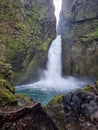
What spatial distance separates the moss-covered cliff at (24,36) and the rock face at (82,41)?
468cm


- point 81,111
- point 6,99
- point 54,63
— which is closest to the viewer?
point 6,99

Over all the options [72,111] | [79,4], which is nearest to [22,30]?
[79,4]

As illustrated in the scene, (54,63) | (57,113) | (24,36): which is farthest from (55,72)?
(57,113)

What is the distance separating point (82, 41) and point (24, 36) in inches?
457

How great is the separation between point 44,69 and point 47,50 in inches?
188

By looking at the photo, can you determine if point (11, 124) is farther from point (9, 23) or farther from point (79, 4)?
point (79, 4)

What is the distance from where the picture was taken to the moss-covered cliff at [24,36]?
3666 cm

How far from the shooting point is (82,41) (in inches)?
1692

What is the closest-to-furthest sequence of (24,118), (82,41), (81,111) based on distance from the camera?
(24,118) < (81,111) < (82,41)

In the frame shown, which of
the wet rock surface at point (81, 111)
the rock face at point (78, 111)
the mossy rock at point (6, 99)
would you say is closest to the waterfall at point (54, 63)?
the rock face at point (78, 111)

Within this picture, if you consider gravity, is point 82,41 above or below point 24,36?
below

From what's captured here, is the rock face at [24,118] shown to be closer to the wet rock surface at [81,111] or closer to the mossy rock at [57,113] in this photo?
the wet rock surface at [81,111]

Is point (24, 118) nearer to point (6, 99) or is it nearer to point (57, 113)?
point (6, 99)

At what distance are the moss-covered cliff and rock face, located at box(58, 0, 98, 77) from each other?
4676mm
